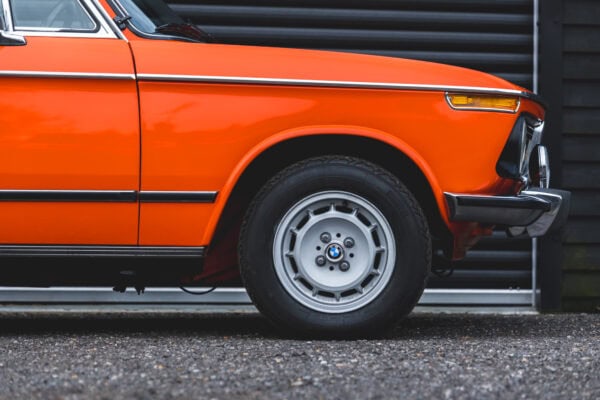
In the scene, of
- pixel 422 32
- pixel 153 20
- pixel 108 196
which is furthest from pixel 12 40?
pixel 422 32

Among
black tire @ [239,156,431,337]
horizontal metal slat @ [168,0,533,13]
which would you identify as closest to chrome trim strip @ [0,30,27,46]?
black tire @ [239,156,431,337]

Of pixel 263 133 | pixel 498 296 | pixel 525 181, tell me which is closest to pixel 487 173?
pixel 525 181

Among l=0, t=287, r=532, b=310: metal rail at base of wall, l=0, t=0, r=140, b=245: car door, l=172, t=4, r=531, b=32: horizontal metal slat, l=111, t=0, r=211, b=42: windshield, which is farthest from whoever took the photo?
l=172, t=4, r=531, b=32: horizontal metal slat

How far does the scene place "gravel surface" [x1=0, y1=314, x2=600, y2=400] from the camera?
3135mm

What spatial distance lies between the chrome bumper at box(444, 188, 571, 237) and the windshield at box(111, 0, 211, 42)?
1398 millimetres

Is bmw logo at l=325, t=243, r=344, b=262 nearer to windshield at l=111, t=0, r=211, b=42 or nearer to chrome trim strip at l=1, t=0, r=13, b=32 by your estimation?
windshield at l=111, t=0, r=211, b=42

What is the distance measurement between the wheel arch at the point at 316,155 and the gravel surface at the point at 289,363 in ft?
1.71

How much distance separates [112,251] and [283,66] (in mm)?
1043

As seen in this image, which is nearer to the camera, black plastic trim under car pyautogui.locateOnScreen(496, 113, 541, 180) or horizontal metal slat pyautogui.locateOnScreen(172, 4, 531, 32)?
black plastic trim under car pyautogui.locateOnScreen(496, 113, 541, 180)

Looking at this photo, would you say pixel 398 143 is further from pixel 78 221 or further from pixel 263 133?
pixel 78 221

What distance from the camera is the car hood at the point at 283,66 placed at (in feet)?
13.8

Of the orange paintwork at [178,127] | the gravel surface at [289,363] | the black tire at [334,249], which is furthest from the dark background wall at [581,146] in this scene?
the black tire at [334,249]

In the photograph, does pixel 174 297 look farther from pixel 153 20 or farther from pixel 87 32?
pixel 87 32

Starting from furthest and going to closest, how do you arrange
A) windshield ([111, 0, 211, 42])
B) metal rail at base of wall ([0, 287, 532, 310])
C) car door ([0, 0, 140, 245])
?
1. metal rail at base of wall ([0, 287, 532, 310])
2. windshield ([111, 0, 211, 42])
3. car door ([0, 0, 140, 245])
